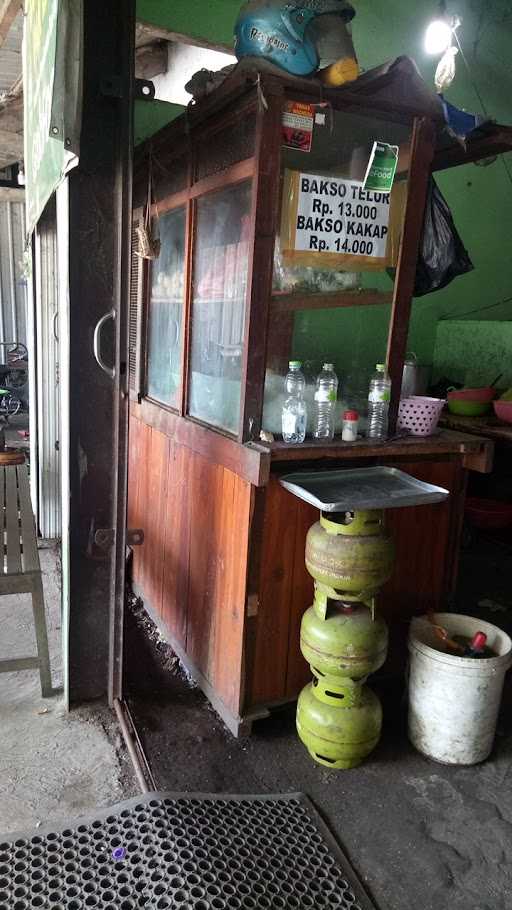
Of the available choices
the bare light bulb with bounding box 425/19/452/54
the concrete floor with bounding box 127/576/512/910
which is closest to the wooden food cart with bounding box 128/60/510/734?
the concrete floor with bounding box 127/576/512/910

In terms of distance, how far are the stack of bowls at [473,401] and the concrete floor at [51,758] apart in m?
3.64

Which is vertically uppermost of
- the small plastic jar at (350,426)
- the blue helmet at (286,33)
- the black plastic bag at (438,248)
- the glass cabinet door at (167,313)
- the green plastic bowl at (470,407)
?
the blue helmet at (286,33)

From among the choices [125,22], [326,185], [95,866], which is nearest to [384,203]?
[326,185]

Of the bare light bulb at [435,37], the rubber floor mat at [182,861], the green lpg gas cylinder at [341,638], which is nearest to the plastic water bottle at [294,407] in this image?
the green lpg gas cylinder at [341,638]

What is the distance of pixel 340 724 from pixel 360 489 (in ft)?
3.12

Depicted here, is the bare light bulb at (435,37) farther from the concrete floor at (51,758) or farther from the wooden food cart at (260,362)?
the concrete floor at (51,758)

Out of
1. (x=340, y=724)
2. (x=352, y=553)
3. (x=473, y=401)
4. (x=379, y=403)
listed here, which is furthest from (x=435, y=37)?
(x=340, y=724)

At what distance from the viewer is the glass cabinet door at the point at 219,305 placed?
8.76 ft

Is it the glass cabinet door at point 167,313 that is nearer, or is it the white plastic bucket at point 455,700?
the white plastic bucket at point 455,700

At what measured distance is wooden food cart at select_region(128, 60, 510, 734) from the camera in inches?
98.5

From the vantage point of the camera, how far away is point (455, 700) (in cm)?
260

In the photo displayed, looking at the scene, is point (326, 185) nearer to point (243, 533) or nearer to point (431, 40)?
point (243, 533)

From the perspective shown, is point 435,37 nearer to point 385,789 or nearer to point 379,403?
point 379,403

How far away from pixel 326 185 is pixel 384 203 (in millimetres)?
294
